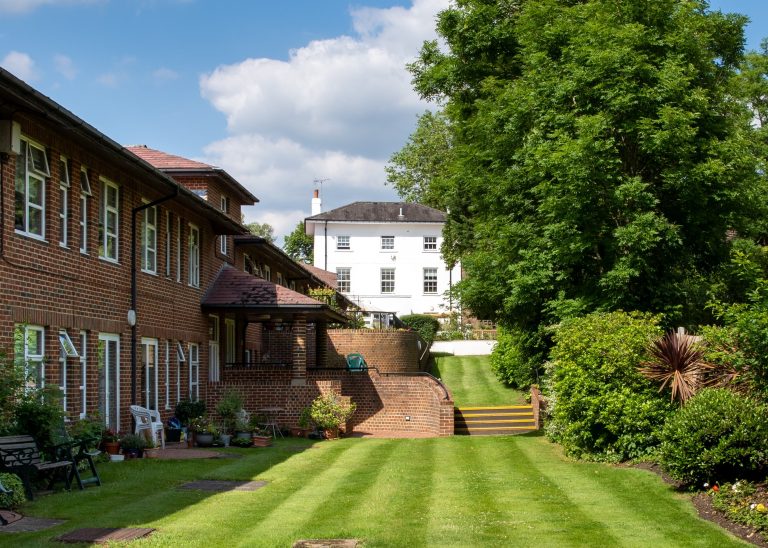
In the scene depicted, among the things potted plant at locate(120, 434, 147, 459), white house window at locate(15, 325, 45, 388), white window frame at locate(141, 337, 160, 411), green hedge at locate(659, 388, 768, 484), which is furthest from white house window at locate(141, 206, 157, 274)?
green hedge at locate(659, 388, 768, 484)

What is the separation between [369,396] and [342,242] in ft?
129

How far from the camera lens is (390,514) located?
1193 cm

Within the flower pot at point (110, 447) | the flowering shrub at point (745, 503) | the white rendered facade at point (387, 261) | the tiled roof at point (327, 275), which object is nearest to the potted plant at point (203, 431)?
the flower pot at point (110, 447)

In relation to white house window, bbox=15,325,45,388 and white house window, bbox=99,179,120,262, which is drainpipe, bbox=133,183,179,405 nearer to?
white house window, bbox=99,179,120,262

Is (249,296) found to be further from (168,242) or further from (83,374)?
(83,374)

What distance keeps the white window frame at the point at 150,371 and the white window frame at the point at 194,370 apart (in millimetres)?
2885

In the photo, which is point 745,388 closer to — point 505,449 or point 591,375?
point 591,375

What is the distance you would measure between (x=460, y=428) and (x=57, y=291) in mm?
15720

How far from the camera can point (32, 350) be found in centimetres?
1569

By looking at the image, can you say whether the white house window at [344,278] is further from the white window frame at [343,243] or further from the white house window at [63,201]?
the white house window at [63,201]

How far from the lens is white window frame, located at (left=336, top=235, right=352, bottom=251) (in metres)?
70.1

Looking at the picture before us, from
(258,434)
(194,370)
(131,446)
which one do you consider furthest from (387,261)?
(131,446)

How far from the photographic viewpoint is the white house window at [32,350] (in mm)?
14977

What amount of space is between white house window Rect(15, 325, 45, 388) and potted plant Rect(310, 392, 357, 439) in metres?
11.1
